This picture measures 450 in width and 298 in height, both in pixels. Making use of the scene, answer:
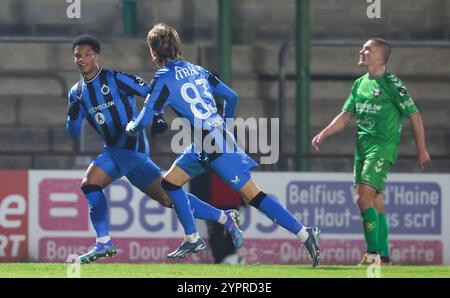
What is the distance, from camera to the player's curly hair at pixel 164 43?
1196 centimetres

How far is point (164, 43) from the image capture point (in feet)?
39.3

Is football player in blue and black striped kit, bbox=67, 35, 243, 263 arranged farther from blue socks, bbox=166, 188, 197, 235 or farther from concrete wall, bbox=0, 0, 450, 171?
concrete wall, bbox=0, 0, 450, 171

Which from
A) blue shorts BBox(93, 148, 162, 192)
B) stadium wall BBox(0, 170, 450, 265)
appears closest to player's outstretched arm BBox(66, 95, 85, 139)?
blue shorts BBox(93, 148, 162, 192)

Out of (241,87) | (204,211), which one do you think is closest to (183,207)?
(204,211)

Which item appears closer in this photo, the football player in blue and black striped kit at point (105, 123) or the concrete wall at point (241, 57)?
the football player in blue and black striped kit at point (105, 123)

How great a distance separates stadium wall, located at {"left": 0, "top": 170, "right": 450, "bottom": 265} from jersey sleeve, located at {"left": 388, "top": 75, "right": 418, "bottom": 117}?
2866mm

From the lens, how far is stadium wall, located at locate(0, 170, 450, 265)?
15641 mm

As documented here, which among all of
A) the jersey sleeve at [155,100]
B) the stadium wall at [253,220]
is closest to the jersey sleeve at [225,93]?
the jersey sleeve at [155,100]

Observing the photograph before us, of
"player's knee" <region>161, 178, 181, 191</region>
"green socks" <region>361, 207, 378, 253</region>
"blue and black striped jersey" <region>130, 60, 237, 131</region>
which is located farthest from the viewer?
"green socks" <region>361, 207, 378, 253</region>

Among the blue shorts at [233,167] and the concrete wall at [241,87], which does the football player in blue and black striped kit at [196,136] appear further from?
the concrete wall at [241,87]

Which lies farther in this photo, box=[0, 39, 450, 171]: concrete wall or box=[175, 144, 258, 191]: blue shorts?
box=[0, 39, 450, 171]: concrete wall

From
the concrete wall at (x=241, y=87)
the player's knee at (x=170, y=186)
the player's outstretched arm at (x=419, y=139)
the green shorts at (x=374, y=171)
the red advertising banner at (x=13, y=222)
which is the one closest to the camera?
the player's knee at (x=170, y=186)
